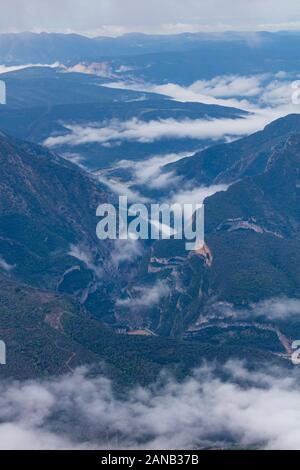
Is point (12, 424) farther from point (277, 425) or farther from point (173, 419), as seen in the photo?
point (277, 425)

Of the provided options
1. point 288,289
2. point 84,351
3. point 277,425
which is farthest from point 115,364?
point 288,289

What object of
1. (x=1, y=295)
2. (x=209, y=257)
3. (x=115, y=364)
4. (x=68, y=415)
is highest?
(x=209, y=257)

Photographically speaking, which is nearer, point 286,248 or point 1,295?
point 1,295

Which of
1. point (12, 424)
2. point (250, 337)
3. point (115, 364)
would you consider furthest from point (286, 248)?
point (12, 424)
